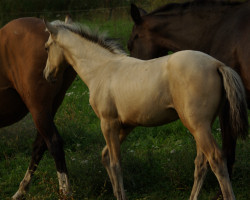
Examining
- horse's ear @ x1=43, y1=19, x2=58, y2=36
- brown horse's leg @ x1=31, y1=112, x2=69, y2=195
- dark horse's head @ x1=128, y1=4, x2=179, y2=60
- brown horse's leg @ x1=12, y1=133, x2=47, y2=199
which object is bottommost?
brown horse's leg @ x1=12, y1=133, x2=47, y2=199

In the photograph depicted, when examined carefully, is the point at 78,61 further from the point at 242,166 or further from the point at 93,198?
the point at 242,166

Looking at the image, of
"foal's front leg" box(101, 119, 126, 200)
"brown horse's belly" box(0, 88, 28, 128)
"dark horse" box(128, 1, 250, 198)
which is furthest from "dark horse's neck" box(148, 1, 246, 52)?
"brown horse's belly" box(0, 88, 28, 128)

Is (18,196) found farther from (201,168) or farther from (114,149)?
(201,168)

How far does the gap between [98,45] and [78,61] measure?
253mm

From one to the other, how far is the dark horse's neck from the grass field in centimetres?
129

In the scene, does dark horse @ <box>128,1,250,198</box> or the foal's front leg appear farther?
dark horse @ <box>128,1,250,198</box>

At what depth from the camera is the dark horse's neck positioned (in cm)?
591

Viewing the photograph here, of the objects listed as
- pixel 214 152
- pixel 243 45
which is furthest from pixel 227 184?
pixel 243 45

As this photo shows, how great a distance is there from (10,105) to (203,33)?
2.30 m

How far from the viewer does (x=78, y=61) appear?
5367 millimetres

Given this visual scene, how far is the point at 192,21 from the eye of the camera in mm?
6121

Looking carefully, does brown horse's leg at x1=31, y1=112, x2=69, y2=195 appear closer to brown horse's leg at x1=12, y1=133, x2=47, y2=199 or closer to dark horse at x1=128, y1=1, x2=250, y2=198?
brown horse's leg at x1=12, y1=133, x2=47, y2=199

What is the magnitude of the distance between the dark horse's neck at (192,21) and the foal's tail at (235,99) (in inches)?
59.8

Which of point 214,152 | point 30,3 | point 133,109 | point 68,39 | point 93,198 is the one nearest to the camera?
point 214,152
